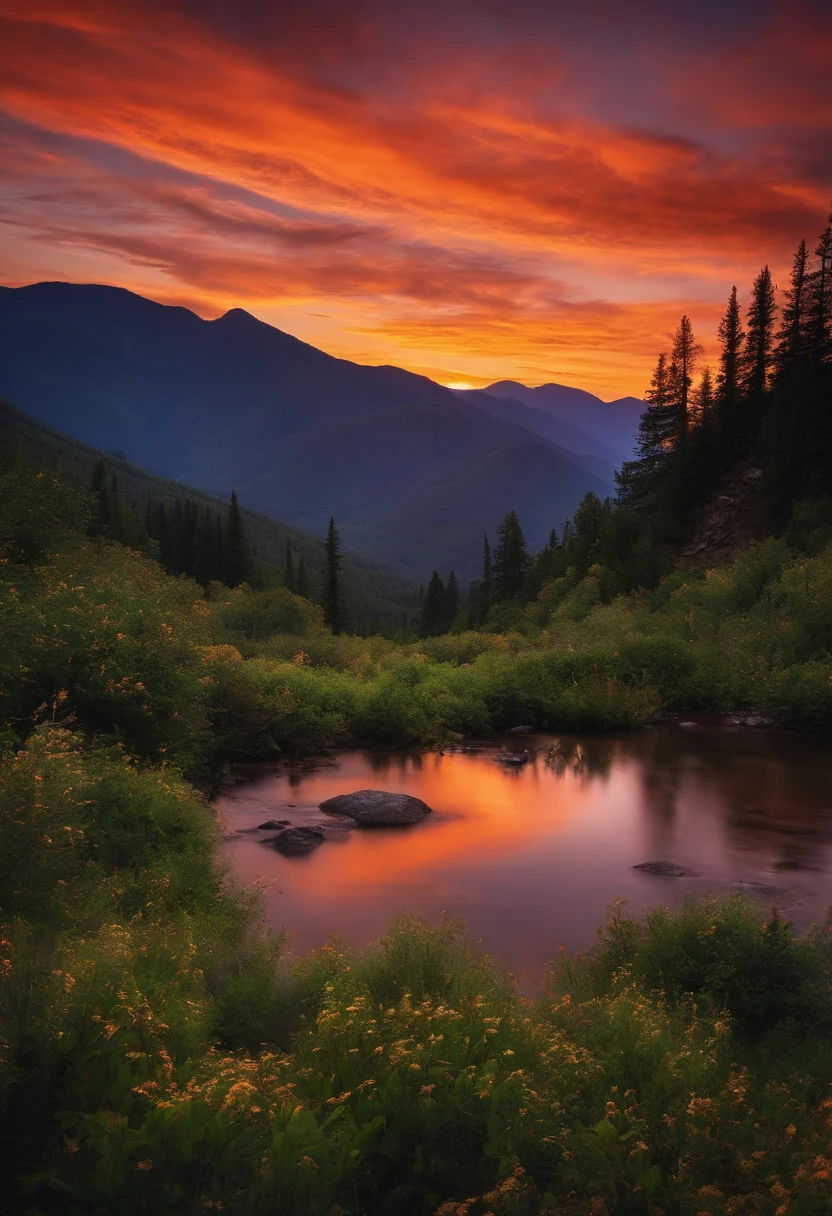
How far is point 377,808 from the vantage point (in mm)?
21297

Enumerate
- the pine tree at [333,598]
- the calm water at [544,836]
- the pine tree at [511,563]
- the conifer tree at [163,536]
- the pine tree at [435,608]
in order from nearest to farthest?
the calm water at [544,836] < the pine tree at [333,598] < the pine tree at [511,563] < the conifer tree at [163,536] < the pine tree at [435,608]

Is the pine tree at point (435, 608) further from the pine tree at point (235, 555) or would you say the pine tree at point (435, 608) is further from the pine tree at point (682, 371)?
the pine tree at point (682, 371)

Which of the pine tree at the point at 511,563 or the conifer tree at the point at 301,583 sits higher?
the pine tree at the point at 511,563

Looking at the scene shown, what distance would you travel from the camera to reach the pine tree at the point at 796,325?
5362 centimetres

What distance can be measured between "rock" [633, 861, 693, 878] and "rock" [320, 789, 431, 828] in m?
5.81

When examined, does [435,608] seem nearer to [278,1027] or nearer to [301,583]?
[301,583]

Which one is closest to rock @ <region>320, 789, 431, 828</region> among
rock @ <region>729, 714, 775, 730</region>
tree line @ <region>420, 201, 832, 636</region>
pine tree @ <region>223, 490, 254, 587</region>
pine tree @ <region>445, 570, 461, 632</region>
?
rock @ <region>729, 714, 775, 730</region>

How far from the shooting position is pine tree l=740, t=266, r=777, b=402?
58625mm

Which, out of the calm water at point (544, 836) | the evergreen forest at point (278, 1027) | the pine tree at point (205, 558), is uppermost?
the pine tree at point (205, 558)

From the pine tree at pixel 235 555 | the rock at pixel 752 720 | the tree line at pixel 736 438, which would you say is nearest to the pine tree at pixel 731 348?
the tree line at pixel 736 438

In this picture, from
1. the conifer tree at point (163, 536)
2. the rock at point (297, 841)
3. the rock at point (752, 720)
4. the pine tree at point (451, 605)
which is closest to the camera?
the rock at point (297, 841)

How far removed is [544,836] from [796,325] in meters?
46.7

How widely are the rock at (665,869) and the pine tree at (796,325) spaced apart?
43.4 m

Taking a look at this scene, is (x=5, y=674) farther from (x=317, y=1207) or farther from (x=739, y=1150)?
(x=739, y=1150)
